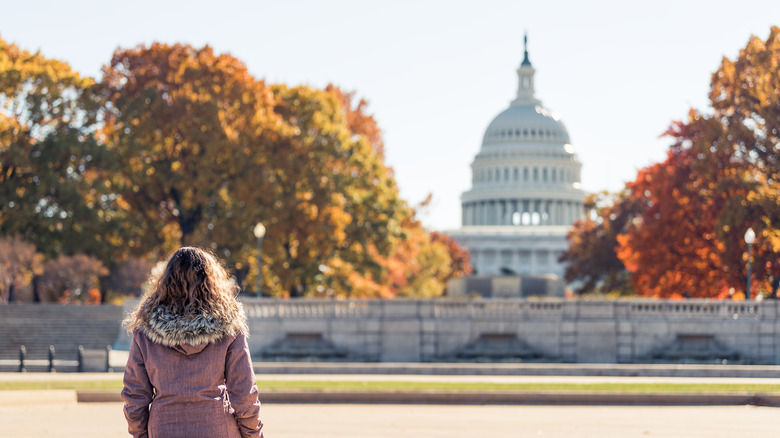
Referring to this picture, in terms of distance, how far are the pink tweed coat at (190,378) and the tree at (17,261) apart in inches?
1759

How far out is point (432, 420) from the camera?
19766 mm

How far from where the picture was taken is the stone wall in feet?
128

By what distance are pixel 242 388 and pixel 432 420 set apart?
502 inches

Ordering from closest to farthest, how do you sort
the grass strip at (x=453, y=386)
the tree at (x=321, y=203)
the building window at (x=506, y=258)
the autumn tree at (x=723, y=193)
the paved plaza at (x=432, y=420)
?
1. the paved plaza at (x=432, y=420)
2. the grass strip at (x=453, y=386)
3. the autumn tree at (x=723, y=193)
4. the tree at (x=321, y=203)
5. the building window at (x=506, y=258)

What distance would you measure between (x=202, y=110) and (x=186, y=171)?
291 centimetres

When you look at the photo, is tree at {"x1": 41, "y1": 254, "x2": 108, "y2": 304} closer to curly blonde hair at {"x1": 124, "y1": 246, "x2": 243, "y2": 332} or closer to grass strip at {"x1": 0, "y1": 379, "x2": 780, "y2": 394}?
grass strip at {"x1": 0, "y1": 379, "x2": 780, "y2": 394}

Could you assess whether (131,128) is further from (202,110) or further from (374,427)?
(374,427)

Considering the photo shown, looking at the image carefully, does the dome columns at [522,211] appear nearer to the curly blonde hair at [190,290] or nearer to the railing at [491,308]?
the railing at [491,308]

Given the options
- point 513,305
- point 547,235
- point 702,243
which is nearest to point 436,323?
point 513,305

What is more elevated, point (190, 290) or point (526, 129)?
point (526, 129)

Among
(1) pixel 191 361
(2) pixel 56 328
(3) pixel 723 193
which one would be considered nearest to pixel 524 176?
(3) pixel 723 193

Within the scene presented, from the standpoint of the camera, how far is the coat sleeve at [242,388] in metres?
7.24

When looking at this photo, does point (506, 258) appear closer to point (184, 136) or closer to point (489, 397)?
point (184, 136)

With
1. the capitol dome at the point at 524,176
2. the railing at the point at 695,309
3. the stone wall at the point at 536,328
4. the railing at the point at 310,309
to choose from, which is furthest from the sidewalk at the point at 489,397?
the capitol dome at the point at 524,176
